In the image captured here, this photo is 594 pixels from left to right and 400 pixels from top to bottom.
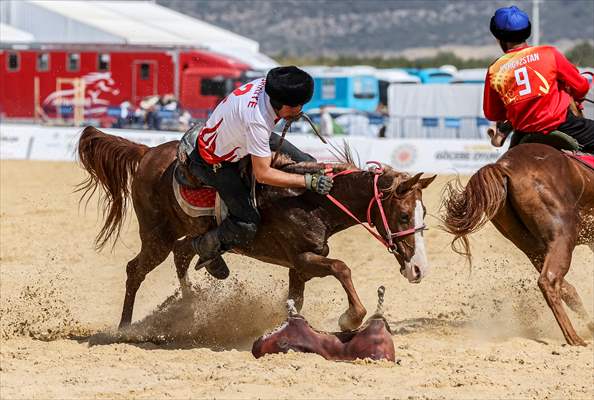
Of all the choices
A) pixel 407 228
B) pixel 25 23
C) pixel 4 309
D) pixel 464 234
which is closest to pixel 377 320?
pixel 407 228

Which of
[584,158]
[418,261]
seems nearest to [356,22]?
[584,158]

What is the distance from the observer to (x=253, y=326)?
24.9 ft

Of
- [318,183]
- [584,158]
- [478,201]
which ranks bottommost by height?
[478,201]

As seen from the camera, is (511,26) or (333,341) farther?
(511,26)

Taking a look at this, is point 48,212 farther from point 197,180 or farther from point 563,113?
point 563,113

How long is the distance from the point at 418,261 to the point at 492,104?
5.84 ft

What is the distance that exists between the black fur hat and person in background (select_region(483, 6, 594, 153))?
5.64 ft

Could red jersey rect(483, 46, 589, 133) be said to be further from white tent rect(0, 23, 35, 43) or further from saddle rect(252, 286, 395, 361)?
white tent rect(0, 23, 35, 43)

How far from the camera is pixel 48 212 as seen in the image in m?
12.9

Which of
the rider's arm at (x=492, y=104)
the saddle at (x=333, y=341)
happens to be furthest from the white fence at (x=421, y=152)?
the saddle at (x=333, y=341)

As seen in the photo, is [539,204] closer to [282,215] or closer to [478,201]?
[478,201]

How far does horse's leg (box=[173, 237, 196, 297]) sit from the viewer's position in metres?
7.89

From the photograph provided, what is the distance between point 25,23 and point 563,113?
1547 inches

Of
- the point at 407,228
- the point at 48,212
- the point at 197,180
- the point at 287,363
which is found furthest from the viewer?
the point at 48,212
